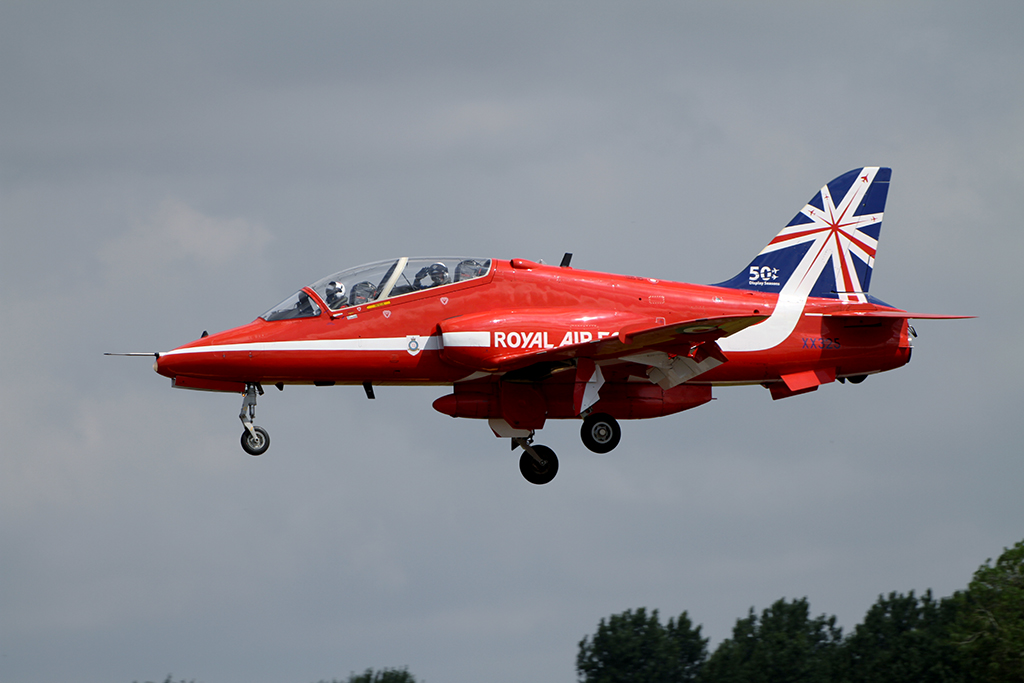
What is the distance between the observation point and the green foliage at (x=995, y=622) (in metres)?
44.5

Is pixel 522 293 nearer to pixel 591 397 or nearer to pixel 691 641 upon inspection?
pixel 591 397

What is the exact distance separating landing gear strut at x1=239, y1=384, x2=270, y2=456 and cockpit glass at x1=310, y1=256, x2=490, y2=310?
2434 mm

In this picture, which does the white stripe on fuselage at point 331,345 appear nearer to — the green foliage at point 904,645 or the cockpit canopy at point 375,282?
the cockpit canopy at point 375,282

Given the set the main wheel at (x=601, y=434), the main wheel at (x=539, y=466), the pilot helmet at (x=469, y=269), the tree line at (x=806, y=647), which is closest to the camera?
the pilot helmet at (x=469, y=269)

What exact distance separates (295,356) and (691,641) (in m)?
49.8

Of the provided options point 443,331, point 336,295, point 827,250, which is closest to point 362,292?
point 336,295

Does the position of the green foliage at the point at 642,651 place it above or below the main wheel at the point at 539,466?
above

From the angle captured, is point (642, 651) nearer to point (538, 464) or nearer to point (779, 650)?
point (779, 650)

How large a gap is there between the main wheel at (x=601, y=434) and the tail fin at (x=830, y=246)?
4.44 meters

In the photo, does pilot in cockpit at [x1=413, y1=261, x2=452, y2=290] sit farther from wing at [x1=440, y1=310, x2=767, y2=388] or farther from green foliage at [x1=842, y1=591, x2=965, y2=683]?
green foliage at [x1=842, y1=591, x2=965, y2=683]

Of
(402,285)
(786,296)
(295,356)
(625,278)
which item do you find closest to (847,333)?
(786,296)

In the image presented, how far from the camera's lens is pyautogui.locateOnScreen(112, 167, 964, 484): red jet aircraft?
2519 centimetres

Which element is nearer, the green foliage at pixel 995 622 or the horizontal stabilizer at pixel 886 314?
the horizontal stabilizer at pixel 886 314

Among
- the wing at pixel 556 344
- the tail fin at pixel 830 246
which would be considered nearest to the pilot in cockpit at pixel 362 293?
the wing at pixel 556 344
